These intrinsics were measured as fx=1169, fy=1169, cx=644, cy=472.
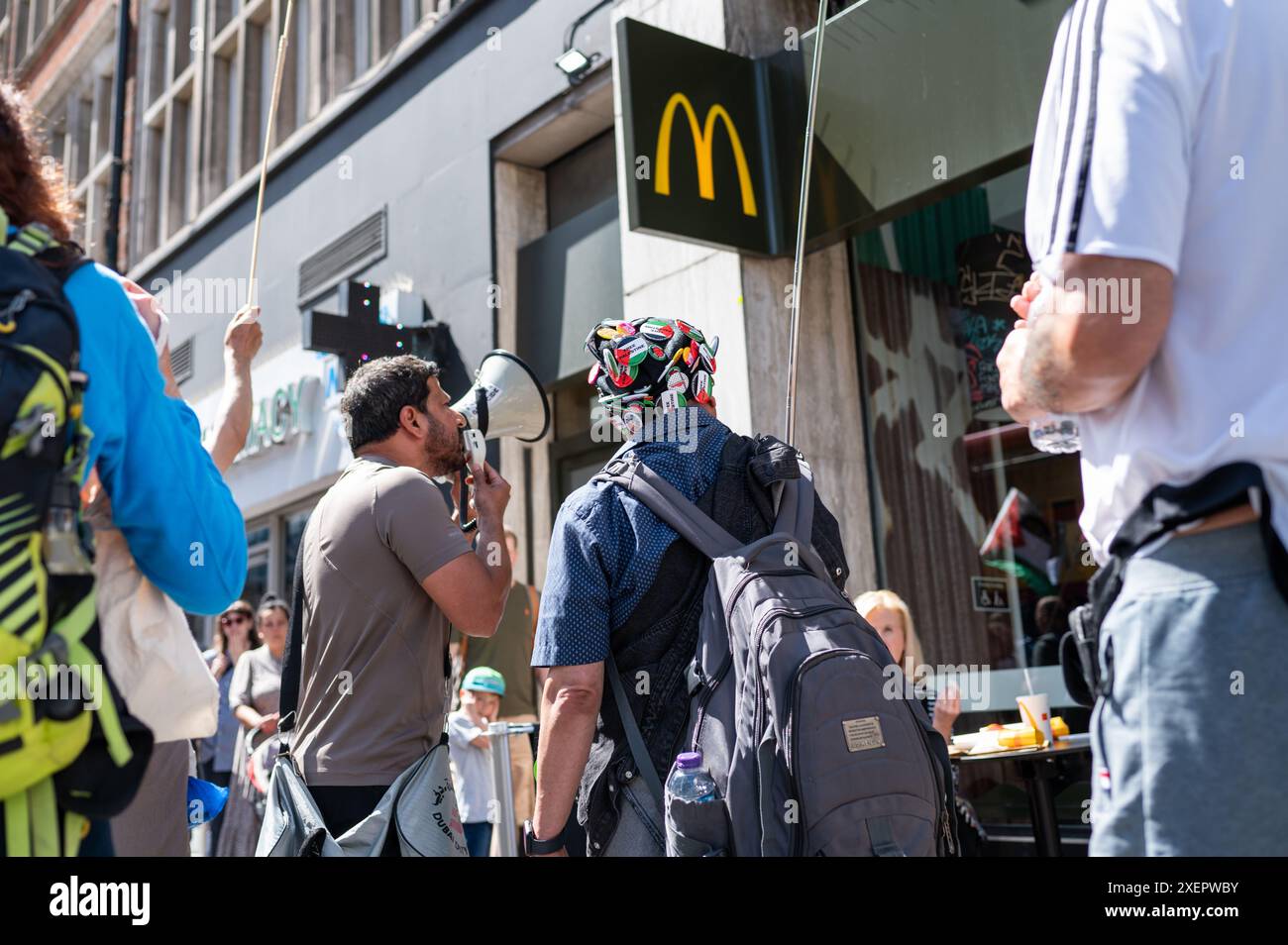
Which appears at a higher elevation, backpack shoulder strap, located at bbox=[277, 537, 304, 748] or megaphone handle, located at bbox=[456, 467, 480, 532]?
megaphone handle, located at bbox=[456, 467, 480, 532]

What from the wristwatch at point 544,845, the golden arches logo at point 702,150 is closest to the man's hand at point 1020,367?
the wristwatch at point 544,845

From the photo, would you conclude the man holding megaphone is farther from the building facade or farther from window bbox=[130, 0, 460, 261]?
window bbox=[130, 0, 460, 261]

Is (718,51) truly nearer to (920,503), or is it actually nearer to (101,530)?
(920,503)

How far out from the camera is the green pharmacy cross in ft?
29.7

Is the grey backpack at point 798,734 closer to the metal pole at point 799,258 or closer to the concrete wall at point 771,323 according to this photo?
the metal pole at point 799,258

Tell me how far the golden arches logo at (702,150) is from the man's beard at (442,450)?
2.98 m

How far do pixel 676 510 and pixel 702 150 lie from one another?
161 inches

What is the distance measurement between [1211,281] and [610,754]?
1.58 metres

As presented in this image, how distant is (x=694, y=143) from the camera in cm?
620

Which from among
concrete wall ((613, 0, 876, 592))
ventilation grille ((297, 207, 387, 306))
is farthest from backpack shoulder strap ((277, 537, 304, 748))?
ventilation grille ((297, 207, 387, 306))

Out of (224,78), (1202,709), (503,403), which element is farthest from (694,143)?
(224,78)

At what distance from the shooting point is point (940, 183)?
581cm

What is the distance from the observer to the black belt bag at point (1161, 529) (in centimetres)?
138

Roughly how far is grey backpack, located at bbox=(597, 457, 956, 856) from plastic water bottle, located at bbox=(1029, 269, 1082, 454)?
67 cm
